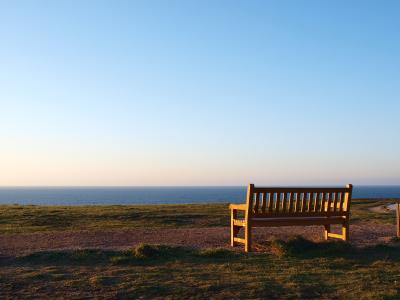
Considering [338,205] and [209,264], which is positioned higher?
[338,205]

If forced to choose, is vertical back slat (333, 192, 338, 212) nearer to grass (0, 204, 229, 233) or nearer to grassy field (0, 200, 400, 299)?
grassy field (0, 200, 400, 299)

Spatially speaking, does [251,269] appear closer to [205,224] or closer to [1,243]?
[1,243]

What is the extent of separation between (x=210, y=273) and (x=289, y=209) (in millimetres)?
3070

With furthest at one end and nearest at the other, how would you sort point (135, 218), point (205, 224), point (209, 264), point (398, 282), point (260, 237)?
point (135, 218)
point (205, 224)
point (260, 237)
point (209, 264)
point (398, 282)

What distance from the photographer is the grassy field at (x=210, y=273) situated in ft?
22.5

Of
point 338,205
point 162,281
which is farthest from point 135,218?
point 162,281

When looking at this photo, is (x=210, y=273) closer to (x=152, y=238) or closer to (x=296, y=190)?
(x=296, y=190)

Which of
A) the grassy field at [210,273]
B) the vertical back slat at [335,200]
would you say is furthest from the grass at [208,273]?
the vertical back slat at [335,200]

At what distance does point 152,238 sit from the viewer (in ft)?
40.6

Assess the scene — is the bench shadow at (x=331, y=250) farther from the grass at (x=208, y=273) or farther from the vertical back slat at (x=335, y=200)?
the vertical back slat at (x=335, y=200)

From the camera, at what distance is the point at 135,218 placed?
19.6m

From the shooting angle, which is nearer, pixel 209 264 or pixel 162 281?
pixel 162 281

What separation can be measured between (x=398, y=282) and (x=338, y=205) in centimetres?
384

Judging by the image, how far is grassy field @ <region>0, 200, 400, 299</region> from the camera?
270 inches
